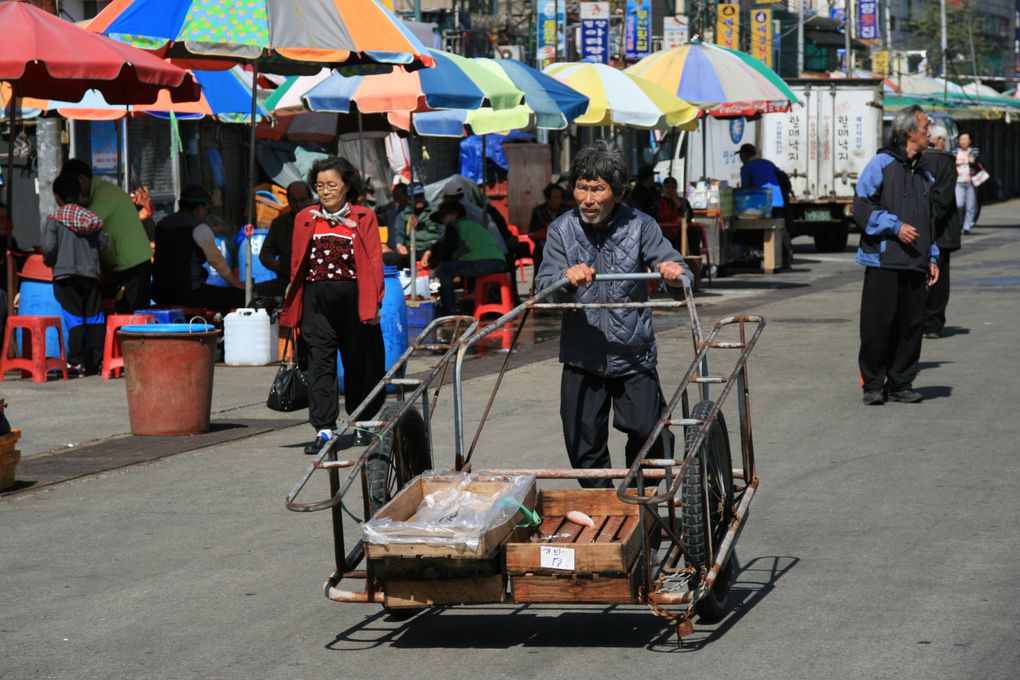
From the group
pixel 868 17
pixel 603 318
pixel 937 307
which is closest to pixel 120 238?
pixel 937 307

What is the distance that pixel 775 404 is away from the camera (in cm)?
1143

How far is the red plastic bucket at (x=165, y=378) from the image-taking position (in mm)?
10469

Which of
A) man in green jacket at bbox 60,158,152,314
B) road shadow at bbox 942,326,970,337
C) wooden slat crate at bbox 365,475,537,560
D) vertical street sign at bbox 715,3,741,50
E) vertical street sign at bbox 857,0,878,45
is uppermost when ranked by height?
vertical street sign at bbox 857,0,878,45

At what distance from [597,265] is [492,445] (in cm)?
373

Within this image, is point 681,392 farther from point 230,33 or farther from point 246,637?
point 230,33

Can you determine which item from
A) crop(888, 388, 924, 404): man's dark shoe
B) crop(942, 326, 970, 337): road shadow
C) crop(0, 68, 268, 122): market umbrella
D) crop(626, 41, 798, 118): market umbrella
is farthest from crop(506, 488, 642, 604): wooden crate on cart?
crop(626, 41, 798, 118): market umbrella

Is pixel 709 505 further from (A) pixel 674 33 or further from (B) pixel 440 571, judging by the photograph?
(A) pixel 674 33

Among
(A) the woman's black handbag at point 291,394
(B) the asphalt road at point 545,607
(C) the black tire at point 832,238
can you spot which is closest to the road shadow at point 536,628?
(B) the asphalt road at point 545,607

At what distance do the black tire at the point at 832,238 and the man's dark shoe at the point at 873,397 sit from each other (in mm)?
18594

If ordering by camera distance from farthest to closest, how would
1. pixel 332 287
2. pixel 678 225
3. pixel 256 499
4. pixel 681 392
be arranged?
pixel 678 225
pixel 332 287
pixel 256 499
pixel 681 392

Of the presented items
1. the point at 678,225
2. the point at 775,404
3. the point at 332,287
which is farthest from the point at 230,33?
the point at 678,225

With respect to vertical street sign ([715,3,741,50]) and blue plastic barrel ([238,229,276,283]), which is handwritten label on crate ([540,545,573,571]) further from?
vertical street sign ([715,3,741,50])

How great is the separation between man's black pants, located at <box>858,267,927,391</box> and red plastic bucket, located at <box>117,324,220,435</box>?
449cm

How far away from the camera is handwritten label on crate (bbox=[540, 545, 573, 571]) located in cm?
528
